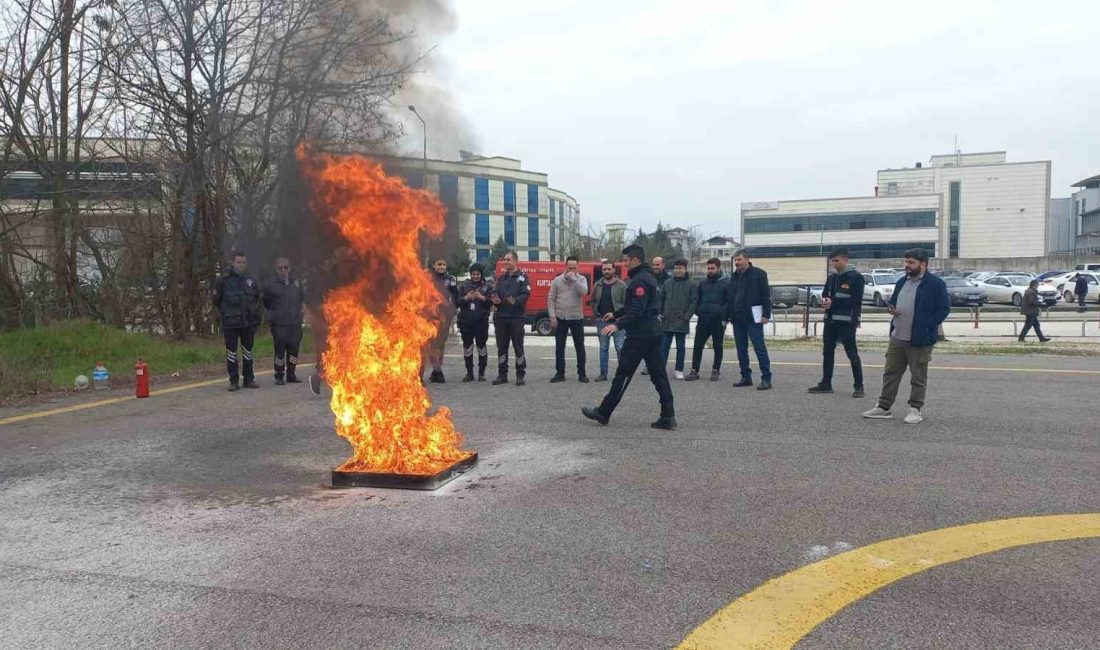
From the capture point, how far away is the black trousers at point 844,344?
934 cm

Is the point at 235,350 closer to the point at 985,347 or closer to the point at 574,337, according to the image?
the point at 574,337

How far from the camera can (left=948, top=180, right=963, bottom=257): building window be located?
87.2m

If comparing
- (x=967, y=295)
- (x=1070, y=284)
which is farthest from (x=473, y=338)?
(x=1070, y=284)

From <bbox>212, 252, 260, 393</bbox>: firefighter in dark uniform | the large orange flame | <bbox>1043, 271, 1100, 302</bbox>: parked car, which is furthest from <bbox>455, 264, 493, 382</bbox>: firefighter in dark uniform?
<bbox>1043, 271, 1100, 302</bbox>: parked car

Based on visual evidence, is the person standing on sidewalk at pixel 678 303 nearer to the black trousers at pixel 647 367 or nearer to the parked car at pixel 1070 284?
the black trousers at pixel 647 367

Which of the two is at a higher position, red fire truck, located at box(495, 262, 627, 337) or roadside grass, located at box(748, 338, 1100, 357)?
red fire truck, located at box(495, 262, 627, 337)

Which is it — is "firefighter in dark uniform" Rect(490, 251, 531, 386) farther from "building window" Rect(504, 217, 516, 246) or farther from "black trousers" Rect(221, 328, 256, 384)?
"black trousers" Rect(221, 328, 256, 384)

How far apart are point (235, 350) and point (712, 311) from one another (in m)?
7.02

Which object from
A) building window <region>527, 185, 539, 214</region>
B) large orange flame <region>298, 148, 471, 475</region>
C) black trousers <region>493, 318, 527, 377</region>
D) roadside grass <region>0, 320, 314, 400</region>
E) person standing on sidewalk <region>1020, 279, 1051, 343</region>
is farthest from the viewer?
building window <region>527, 185, 539, 214</region>

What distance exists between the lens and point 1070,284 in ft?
116

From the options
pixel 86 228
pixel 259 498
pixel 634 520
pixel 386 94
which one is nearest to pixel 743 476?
pixel 634 520

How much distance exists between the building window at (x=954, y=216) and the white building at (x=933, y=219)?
4.1 inches

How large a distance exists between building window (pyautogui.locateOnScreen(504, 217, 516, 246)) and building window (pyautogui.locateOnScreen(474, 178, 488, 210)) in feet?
14.3

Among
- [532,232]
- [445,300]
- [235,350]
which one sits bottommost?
[235,350]
